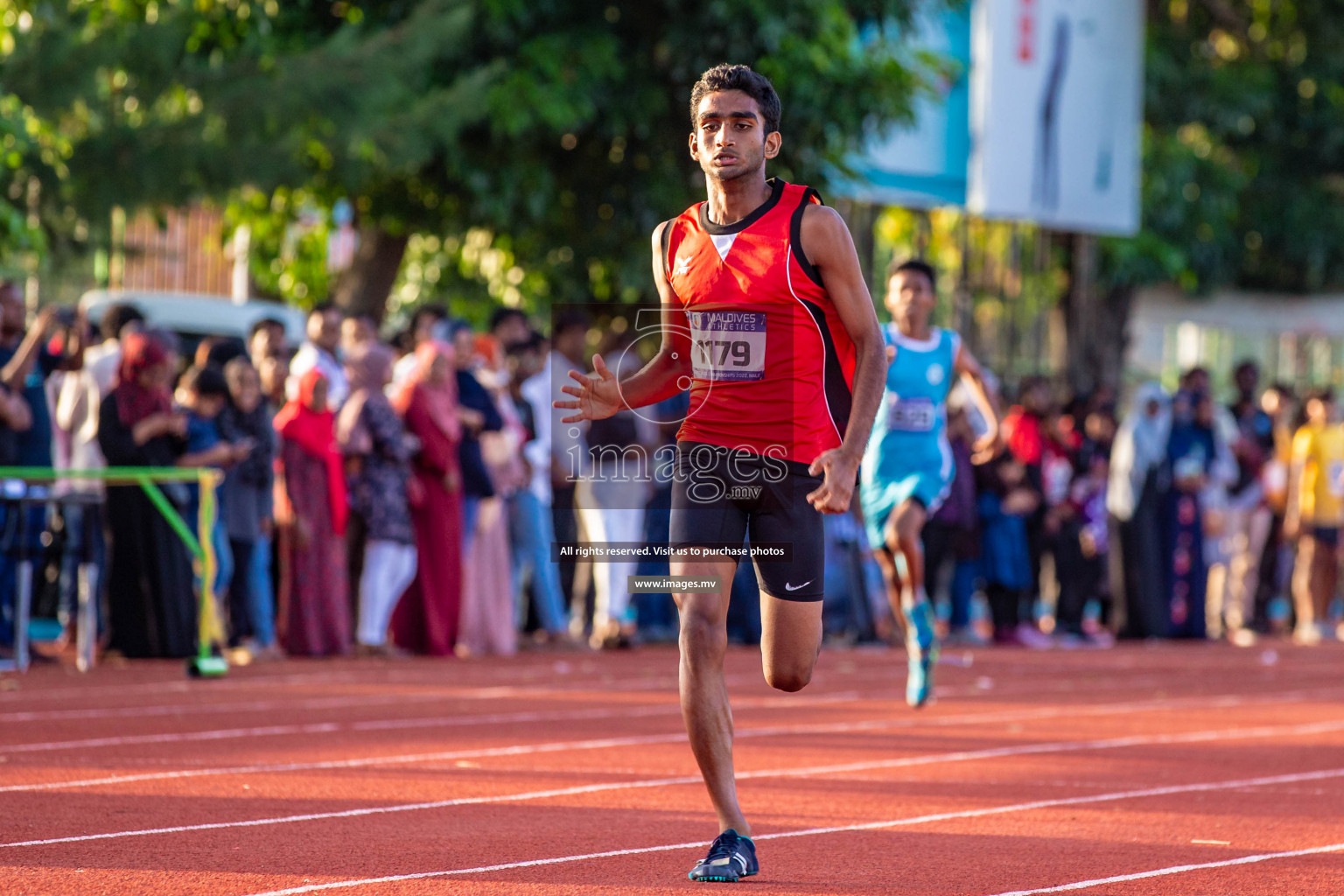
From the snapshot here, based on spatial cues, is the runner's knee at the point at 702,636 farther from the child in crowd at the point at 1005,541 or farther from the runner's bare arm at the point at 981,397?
the child in crowd at the point at 1005,541

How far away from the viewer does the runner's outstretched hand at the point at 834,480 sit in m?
5.64

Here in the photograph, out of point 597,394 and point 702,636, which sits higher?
point 597,394

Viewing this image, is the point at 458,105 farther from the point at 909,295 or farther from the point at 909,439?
the point at 909,439

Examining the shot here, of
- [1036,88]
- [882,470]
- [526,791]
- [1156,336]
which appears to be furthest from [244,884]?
[1156,336]

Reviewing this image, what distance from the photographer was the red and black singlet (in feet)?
19.2

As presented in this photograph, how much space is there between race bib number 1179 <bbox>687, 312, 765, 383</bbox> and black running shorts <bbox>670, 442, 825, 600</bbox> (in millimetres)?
224

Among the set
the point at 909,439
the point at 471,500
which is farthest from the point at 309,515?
the point at 909,439

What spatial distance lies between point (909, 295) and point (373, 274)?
31.6 ft

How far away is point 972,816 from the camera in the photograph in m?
7.32

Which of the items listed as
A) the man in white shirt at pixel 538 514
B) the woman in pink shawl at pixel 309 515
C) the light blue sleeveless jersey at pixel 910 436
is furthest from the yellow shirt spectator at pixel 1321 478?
the woman in pink shawl at pixel 309 515

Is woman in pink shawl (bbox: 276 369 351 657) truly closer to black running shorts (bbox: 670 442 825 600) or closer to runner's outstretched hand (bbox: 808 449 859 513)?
black running shorts (bbox: 670 442 825 600)

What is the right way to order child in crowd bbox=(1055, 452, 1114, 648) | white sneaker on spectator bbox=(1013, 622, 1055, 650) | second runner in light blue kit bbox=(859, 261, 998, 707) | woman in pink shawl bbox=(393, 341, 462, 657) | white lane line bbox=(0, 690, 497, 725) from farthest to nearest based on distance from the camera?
child in crowd bbox=(1055, 452, 1114, 648)
white sneaker on spectator bbox=(1013, 622, 1055, 650)
woman in pink shawl bbox=(393, 341, 462, 657)
second runner in light blue kit bbox=(859, 261, 998, 707)
white lane line bbox=(0, 690, 497, 725)

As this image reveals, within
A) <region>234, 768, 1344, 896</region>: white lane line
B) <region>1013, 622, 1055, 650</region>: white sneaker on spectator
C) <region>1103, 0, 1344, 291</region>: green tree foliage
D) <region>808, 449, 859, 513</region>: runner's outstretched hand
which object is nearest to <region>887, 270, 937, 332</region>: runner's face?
<region>234, 768, 1344, 896</region>: white lane line

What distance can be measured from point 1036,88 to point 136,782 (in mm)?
18360
